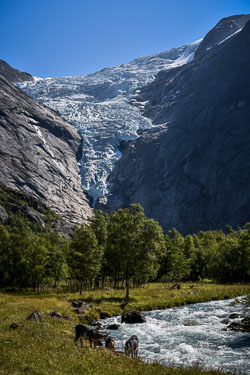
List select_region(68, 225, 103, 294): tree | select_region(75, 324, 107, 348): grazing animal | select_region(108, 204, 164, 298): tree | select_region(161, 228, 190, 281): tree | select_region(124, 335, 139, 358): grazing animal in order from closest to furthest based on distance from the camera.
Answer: select_region(124, 335, 139, 358): grazing animal < select_region(75, 324, 107, 348): grazing animal < select_region(108, 204, 164, 298): tree < select_region(68, 225, 103, 294): tree < select_region(161, 228, 190, 281): tree

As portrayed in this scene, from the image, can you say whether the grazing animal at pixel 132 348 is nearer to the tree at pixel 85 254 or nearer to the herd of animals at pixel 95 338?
the herd of animals at pixel 95 338

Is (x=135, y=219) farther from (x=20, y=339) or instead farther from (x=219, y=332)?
(x=20, y=339)

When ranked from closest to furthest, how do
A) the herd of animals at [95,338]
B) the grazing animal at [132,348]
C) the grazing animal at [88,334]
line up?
the grazing animal at [132,348] < the herd of animals at [95,338] < the grazing animal at [88,334]

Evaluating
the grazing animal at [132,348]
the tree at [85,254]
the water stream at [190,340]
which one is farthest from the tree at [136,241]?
the grazing animal at [132,348]

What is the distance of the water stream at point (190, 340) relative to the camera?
19.4 m

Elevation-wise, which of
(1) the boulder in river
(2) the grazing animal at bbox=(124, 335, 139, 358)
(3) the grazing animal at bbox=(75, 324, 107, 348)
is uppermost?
(3) the grazing animal at bbox=(75, 324, 107, 348)

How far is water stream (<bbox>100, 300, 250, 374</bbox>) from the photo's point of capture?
19422 mm

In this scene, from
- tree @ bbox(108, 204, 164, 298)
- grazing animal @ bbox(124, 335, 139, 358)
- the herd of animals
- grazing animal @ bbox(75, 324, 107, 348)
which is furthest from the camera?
tree @ bbox(108, 204, 164, 298)

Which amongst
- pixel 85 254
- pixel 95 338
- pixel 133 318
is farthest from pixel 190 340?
pixel 85 254

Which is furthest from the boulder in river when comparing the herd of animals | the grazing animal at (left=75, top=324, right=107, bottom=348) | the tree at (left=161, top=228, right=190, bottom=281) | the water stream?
the tree at (left=161, top=228, right=190, bottom=281)

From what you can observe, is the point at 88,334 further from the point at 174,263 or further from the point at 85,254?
the point at 174,263

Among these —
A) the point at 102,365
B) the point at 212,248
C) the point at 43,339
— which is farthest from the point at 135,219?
the point at 212,248

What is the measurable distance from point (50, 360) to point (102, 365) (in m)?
2.66

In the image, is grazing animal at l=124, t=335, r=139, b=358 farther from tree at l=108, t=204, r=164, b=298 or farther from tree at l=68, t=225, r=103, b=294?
tree at l=68, t=225, r=103, b=294
